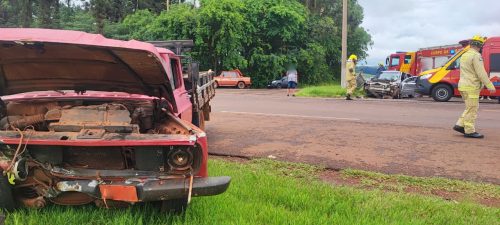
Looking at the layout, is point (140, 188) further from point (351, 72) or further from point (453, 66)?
point (453, 66)

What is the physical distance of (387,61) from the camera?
37094mm

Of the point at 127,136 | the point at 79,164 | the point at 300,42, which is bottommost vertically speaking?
the point at 79,164

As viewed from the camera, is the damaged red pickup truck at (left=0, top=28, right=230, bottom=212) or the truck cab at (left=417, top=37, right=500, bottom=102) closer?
the damaged red pickup truck at (left=0, top=28, right=230, bottom=212)

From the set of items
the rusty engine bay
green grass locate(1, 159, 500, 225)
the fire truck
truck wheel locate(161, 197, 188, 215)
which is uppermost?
the fire truck

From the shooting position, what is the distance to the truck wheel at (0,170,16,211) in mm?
3551

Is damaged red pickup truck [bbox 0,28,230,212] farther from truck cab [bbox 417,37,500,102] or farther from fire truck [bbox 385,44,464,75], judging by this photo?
fire truck [bbox 385,44,464,75]

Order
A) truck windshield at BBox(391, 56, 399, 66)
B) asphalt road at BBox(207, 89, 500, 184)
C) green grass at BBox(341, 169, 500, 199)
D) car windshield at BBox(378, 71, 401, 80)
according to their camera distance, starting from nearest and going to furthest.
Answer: green grass at BBox(341, 169, 500, 199), asphalt road at BBox(207, 89, 500, 184), car windshield at BBox(378, 71, 401, 80), truck windshield at BBox(391, 56, 399, 66)

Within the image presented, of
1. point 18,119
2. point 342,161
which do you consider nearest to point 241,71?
point 342,161

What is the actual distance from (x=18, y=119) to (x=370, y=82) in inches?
731

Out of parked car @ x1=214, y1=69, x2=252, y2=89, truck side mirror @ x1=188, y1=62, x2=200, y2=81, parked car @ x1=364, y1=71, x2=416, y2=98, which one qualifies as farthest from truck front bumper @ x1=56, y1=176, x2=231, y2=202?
parked car @ x1=214, y1=69, x2=252, y2=89

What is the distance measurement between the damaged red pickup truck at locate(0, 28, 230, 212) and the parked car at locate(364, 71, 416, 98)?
1757cm

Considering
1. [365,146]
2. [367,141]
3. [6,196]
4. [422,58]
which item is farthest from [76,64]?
[422,58]

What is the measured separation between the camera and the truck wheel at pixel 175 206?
389cm

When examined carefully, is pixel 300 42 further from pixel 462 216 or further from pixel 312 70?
pixel 462 216
